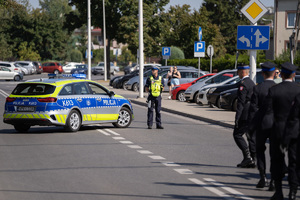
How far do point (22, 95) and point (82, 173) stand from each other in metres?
7.34

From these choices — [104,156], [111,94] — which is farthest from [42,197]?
[111,94]

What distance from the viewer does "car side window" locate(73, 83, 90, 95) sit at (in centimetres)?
1845

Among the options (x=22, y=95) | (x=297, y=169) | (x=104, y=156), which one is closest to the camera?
(x=297, y=169)

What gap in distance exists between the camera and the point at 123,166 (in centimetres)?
1177

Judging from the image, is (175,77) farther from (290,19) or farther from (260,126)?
(290,19)

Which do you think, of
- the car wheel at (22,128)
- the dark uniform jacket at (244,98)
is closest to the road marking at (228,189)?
the dark uniform jacket at (244,98)

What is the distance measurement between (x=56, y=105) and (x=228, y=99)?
9.89 meters

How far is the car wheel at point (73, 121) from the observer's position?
1789 centimetres

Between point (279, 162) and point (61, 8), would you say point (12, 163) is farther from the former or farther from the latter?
point (61, 8)

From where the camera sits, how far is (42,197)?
877 centimetres

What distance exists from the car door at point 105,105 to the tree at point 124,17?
45.3 m

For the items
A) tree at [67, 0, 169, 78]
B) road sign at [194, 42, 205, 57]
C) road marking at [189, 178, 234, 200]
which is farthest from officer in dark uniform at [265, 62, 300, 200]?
tree at [67, 0, 169, 78]

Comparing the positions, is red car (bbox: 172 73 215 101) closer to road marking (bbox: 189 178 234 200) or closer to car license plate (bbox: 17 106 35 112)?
car license plate (bbox: 17 106 35 112)

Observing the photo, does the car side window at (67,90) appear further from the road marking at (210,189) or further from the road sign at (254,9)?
the road marking at (210,189)
